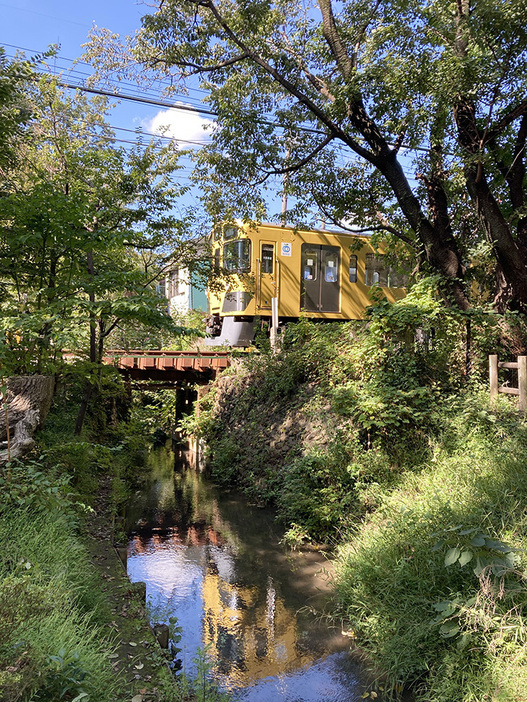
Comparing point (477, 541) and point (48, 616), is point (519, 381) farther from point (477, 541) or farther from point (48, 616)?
point (48, 616)

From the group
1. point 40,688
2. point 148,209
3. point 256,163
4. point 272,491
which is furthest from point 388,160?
point 40,688

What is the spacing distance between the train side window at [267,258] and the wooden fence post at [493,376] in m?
6.59

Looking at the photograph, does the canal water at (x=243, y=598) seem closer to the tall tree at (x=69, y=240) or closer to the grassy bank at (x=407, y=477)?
the grassy bank at (x=407, y=477)

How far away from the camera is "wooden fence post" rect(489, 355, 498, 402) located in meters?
7.27

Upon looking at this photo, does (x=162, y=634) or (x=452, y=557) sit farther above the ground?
(x=452, y=557)

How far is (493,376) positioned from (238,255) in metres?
6.91

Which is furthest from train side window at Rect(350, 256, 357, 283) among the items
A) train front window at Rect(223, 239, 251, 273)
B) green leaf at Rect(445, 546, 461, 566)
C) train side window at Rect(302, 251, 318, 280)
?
green leaf at Rect(445, 546, 461, 566)

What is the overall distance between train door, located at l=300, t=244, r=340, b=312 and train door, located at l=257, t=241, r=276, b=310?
3.07ft

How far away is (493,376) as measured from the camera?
7.36 meters

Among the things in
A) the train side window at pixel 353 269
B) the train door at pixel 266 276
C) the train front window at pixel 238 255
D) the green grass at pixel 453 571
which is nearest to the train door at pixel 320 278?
the train side window at pixel 353 269

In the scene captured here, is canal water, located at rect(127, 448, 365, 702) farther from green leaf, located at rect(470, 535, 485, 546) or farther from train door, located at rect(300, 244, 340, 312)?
train door, located at rect(300, 244, 340, 312)

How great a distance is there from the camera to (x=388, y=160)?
870 cm

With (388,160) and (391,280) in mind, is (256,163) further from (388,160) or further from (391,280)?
(391,280)

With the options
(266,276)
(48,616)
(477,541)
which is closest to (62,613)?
(48,616)
